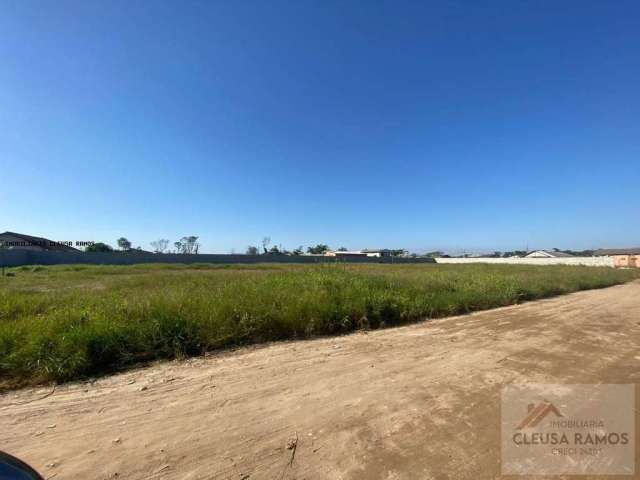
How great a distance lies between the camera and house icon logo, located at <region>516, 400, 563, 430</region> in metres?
2.83

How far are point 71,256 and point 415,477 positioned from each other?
53.3m

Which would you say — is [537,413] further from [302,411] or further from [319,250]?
[319,250]

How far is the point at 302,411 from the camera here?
9.98ft

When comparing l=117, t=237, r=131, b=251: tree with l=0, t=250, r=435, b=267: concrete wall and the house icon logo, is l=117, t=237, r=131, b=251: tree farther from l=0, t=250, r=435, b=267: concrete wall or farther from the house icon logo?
the house icon logo

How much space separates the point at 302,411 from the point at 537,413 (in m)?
2.25

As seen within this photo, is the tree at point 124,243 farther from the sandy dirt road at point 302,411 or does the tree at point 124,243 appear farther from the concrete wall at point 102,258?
the sandy dirt road at point 302,411

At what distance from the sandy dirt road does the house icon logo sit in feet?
0.77

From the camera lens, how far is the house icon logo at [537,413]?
283 centimetres

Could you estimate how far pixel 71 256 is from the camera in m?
42.8

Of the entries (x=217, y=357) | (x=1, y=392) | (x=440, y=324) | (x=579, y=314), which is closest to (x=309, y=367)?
(x=217, y=357)

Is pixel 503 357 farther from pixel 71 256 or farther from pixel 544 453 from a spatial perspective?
pixel 71 256

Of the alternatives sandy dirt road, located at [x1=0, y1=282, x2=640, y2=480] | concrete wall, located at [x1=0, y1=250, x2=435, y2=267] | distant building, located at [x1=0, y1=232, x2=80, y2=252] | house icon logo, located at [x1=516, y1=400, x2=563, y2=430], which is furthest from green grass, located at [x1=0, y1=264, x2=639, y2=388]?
distant building, located at [x1=0, y1=232, x2=80, y2=252]

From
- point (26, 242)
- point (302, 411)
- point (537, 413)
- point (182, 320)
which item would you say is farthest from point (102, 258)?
point (537, 413)

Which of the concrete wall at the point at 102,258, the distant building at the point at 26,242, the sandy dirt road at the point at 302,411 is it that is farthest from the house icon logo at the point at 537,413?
the distant building at the point at 26,242
